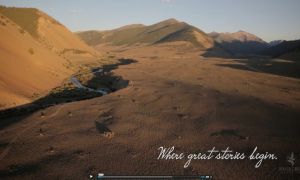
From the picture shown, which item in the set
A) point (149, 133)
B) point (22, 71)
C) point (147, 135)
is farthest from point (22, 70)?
point (147, 135)

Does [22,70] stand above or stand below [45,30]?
below

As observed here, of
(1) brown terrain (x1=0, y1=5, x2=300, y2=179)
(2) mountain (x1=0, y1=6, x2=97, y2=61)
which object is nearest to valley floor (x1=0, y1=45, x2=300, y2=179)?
(1) brown terrain (x1=0, y1=5, x2=300, y2=179)

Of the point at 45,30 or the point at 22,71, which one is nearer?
the point at 22,71

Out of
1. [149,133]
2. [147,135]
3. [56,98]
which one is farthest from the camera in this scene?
[56,98]

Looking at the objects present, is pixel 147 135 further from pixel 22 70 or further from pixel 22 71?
pixel 22 70

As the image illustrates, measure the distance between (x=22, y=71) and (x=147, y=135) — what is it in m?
23.6

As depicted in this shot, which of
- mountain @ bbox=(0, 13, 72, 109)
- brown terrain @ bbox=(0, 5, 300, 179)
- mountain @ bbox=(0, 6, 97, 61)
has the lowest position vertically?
brown terrain @ bbox=(0, 5, 300, 179)

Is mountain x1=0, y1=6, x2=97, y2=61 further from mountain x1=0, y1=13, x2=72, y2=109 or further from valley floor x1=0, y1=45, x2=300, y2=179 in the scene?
valley floor x1=0, y1=45, x2=300, y2=179

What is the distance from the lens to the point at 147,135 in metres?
14.2

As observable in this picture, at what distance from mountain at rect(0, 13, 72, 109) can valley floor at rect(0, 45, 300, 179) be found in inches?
318

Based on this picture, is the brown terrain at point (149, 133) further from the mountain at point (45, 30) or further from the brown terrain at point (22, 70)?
the mountain at point (45, 30)

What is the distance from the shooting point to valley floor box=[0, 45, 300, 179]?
426 inches

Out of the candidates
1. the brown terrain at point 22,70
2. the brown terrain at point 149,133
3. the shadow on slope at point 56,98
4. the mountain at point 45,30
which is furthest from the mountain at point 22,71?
the mountain at point 45,30

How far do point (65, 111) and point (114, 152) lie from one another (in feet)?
25.6
